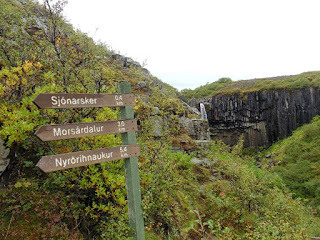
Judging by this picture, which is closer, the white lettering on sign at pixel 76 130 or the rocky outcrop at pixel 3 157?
the white lettering on sign at pixel 76 130

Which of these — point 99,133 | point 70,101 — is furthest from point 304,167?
point 70,101

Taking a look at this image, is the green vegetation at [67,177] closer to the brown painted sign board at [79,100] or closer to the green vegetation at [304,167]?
the brown painted sign board at [79,100]

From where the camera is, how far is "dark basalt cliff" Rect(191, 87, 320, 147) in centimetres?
3888

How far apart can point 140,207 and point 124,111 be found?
1.73m

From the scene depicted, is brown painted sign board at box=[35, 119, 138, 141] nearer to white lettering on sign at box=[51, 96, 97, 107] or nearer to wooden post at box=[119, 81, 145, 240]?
wooden post at box=[119, 81, 145, 240]

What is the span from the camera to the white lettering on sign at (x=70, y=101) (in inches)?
128

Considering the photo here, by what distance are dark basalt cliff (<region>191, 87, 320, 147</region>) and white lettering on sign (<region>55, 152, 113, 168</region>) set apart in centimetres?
4307

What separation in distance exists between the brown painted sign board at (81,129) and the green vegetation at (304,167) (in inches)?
650

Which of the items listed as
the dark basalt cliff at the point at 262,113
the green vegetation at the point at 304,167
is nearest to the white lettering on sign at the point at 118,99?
the green vegetation at the point at 304,167

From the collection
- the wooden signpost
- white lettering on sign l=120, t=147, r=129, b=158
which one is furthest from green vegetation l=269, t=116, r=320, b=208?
white lettering on sign l=120, t=147, r=129, b=158

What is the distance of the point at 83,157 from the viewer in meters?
3.38

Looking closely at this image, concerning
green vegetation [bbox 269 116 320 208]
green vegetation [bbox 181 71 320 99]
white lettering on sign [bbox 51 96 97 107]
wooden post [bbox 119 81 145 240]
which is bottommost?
green vegetation [bbox 269 116 320 208]

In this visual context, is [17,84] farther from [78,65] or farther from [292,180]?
[292,180]

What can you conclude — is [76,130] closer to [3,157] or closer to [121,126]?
[121,126]
